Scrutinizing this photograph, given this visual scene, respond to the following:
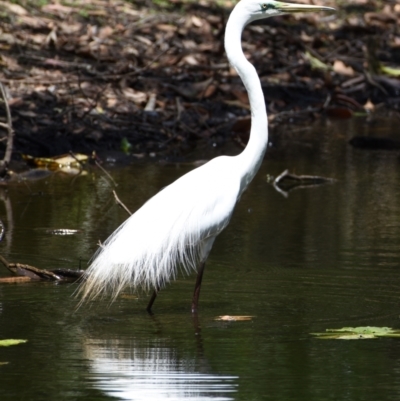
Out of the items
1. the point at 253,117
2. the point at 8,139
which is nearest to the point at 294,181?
the point at 8,139

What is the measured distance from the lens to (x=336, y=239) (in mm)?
8414

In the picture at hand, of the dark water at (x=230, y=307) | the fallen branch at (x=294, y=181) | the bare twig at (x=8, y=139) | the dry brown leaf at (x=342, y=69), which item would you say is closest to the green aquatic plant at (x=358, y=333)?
the dark water at (x=230, y=307)

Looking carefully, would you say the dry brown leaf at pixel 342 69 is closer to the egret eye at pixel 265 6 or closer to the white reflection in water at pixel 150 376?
the egret eye at pixel 265 6

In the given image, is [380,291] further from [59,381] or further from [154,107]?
[154,107]

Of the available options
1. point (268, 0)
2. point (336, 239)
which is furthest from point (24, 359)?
point (336, 239)

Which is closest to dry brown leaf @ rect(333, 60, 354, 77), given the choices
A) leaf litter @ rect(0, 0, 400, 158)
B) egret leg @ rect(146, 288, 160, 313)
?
leaf litter @ rect(0, 0, 400, 158)

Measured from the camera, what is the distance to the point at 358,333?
5.74 metres

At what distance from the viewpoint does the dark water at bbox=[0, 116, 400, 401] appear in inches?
196

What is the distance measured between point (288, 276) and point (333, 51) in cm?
1033

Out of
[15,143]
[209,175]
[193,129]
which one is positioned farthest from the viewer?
[193,129]

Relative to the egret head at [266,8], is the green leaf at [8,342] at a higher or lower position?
lower

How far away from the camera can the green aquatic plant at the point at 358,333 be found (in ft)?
18.7

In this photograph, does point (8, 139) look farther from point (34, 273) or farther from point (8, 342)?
point (8, 342)

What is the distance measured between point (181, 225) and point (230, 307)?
0.58 metres
